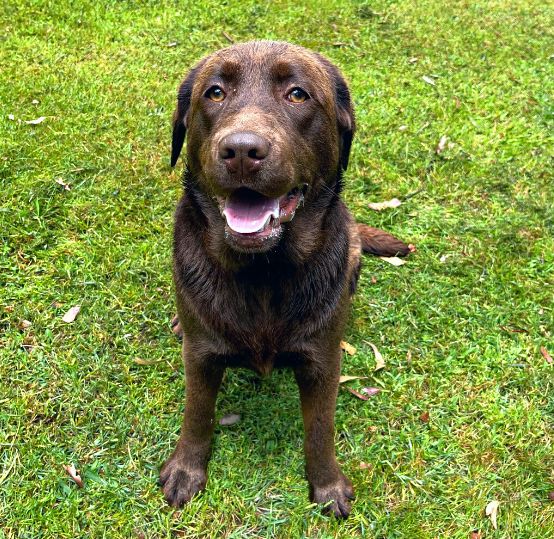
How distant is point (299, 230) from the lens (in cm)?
→ 231

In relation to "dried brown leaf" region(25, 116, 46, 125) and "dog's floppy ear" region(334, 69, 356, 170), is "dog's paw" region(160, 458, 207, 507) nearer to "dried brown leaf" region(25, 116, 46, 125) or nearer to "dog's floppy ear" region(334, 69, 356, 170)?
"dog's floppy ear" region(334, 69, 356, 170)

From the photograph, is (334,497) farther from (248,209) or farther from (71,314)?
(71,314)

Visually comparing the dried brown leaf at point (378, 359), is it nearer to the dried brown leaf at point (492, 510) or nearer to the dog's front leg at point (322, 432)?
the dog's front leg at point (322, 432)

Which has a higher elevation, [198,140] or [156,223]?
[198,140]

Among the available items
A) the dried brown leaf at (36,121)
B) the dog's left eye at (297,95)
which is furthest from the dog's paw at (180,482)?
the dried brown leaf at (36,121)

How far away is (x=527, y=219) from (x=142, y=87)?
3.17 meters

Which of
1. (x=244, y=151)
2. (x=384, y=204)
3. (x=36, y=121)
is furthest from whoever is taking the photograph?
(x=36, y=121)

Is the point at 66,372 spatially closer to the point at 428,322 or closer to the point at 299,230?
the point at 299,230

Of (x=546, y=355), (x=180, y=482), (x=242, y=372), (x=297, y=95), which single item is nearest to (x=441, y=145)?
(x=546, y=355)

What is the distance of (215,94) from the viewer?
228cm

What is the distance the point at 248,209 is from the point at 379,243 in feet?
5.82

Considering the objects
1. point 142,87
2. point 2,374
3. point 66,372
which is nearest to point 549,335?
point 66,372

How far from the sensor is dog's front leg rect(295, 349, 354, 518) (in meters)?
2.45

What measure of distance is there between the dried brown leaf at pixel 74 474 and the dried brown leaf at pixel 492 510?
1.86 m
